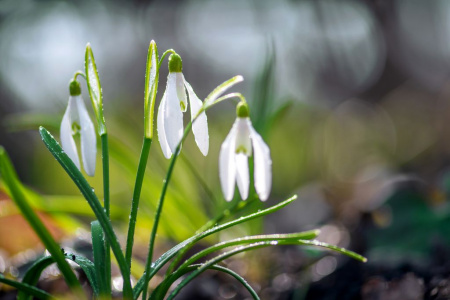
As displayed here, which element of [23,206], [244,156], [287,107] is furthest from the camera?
[287,107]

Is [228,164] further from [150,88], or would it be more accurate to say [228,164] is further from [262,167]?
[150,88]

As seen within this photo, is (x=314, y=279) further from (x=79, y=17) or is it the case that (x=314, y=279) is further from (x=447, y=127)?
(x=79, y=17)

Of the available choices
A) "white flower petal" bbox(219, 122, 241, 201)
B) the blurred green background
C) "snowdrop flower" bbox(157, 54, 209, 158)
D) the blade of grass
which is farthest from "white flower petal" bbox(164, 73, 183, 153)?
the blurred green background

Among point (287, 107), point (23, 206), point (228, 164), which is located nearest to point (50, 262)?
point (23, 206)

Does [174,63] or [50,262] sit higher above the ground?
[174,63]

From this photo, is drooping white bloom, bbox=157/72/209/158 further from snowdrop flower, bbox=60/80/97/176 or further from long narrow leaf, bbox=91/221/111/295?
long narrow leaf, bbox=91/221/111/295

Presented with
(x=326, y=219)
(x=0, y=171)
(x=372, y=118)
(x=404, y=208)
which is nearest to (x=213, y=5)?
(x=372, y=118)

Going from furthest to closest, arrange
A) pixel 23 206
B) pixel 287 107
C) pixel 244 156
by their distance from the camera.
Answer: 1. pixel 287 107
2. pixel 244 156
3. pixel 23 206

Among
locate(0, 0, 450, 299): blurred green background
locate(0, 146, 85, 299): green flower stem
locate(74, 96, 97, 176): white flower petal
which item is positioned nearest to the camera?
locate(0, 146, 85, 299): green flower stem
